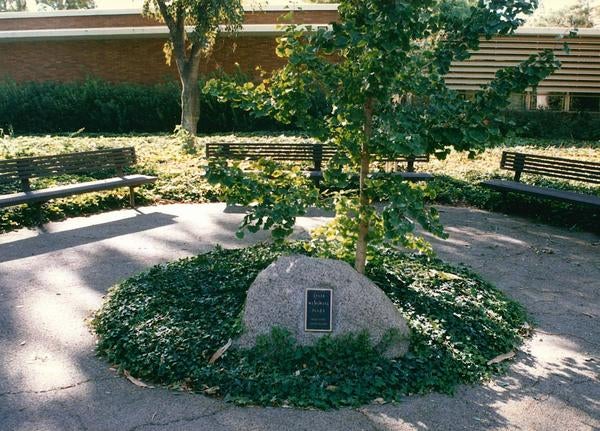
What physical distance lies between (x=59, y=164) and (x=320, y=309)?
6339mm

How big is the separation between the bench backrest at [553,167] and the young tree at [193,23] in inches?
383

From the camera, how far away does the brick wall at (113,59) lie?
68.4 feet

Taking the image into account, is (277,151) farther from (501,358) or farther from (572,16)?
(572,16)

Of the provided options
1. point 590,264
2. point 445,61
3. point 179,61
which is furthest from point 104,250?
point 179,61

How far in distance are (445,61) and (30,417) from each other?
419 cm

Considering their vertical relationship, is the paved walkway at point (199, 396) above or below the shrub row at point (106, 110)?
below

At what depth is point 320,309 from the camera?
439 centimetres

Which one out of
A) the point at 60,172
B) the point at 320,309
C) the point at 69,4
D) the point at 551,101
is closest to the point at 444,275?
the point at 320,309

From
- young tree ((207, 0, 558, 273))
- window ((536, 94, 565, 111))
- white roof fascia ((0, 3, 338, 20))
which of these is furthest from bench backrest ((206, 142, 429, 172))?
window ((536, 94, 565, 111))

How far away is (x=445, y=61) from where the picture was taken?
15.8ft

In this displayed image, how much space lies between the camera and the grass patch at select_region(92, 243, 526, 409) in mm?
3967

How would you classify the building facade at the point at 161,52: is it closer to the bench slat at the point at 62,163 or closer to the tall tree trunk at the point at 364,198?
the bench slat at the point at 62,163

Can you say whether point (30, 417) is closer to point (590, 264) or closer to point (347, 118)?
point (347, 118)

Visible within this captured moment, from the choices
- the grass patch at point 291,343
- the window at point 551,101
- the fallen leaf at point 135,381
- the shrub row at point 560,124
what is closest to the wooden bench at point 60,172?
the grass patch at point 291,343
